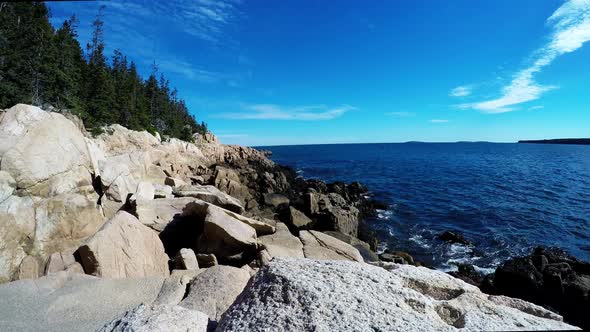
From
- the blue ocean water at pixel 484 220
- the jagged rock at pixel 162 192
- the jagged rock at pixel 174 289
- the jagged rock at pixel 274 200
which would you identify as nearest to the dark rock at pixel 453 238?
the blue ocean water at pixel 484 220

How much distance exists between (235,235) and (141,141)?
30606 mm

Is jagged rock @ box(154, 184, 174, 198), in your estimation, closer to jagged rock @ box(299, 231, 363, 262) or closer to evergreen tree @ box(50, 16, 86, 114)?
jagged rock @ box(299, 231, 363, 262)

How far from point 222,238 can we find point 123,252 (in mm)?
3052

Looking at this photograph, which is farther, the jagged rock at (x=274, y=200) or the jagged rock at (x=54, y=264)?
the jagged rock at (x=274, y=200)

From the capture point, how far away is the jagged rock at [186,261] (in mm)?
9109

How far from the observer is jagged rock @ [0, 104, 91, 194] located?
9.62 metres

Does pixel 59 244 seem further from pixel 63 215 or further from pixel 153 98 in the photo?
pixel 153 98

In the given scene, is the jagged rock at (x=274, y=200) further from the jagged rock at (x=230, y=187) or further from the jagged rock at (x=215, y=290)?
the jagged rock at (x=215, y=290)

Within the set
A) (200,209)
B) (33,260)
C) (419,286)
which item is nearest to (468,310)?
(419,286)

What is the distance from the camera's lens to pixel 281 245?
1177cm

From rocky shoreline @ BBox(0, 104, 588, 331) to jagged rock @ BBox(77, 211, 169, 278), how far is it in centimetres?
4

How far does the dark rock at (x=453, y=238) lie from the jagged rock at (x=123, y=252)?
19.2m

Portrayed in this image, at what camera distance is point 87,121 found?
115 feet

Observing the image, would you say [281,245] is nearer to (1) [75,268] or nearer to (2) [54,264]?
(1) [75,268]
